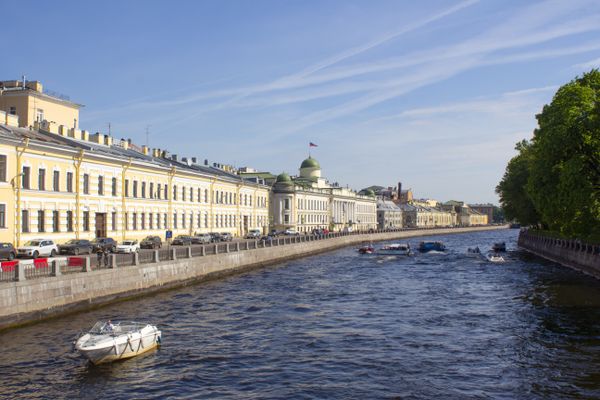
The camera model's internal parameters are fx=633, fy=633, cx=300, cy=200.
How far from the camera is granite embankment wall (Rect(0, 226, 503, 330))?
25.9 m

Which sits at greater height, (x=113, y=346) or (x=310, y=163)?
(x=310, y=163)

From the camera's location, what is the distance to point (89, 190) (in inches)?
2037

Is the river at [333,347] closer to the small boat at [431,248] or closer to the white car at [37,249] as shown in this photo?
the white car at [37,249]

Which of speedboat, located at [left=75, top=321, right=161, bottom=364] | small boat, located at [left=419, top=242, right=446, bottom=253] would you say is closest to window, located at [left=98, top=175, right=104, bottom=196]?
speedboat, located at [left=75, top=321, right=161, bottom=364]

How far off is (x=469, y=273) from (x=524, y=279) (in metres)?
6.65

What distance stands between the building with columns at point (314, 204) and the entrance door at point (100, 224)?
59.5 metres

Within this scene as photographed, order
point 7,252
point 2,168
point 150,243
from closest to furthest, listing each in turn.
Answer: point 7,252 → point 2,168 → point 150,243

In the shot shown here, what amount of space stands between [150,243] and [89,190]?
7.02 meters

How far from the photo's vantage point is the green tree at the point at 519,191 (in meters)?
82.2

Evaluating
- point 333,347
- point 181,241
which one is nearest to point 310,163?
point 181,241

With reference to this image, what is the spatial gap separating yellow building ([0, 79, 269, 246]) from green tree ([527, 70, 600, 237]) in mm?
35570

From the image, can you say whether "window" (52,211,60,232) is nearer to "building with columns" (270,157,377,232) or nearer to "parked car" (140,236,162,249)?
"parked car" (140,236,162,249)

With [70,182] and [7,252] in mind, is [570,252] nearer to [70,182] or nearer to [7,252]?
[70,182]

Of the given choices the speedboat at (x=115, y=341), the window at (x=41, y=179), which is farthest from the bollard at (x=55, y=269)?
the window at (x=41, y=179)
